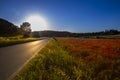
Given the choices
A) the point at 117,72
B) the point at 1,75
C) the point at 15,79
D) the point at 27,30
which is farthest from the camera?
the point at 27,30

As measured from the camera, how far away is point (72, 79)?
747cm

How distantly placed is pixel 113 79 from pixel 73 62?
3.83 meters

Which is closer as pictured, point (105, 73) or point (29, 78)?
point (29, 78)

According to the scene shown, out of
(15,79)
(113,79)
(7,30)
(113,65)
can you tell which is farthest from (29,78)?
(7,30)

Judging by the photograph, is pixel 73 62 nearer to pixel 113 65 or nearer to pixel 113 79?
pixel 113 65

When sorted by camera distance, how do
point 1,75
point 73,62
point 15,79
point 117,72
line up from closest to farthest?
point 15,79, point 1,75, point 117,72, point 73,62

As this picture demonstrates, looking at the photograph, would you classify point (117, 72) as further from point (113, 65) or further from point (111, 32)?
point (111, 32)

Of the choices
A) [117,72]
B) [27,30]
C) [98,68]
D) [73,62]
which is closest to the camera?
[117,72]

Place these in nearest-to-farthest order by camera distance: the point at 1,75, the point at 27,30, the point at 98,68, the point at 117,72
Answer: the point at 1,75 → the point at 117,72 → the point at 98,68 → the point at 27,30

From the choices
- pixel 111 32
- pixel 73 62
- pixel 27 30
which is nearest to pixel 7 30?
pixel 27 30

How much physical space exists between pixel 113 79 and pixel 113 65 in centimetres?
249

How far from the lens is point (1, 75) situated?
7.69 meters

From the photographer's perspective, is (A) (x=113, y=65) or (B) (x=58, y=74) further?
(A) (x=113, y=65)

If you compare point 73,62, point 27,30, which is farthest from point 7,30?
point 73,62
